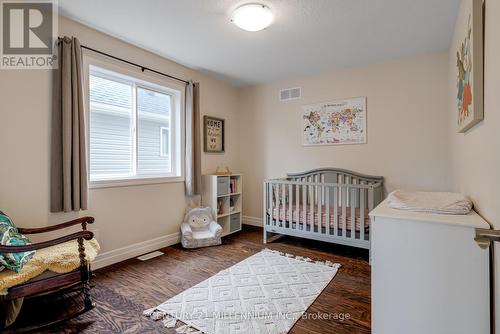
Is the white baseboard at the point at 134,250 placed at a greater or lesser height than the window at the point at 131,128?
lesser

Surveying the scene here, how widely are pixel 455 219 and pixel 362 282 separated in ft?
4.01

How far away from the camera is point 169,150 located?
10.7 feet

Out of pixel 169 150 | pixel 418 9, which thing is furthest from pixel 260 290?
pixel 418 9

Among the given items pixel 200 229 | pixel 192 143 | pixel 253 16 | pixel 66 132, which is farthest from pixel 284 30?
pixel 200 229

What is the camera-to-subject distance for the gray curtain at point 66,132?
6.89 ft

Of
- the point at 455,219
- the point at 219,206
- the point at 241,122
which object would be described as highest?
the point at 241,122

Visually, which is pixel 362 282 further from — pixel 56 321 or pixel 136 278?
pixel 56 321

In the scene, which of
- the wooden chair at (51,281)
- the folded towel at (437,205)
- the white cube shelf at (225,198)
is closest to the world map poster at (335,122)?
the white cube shelf at (225,198)

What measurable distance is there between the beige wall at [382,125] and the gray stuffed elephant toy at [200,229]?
1.11 m

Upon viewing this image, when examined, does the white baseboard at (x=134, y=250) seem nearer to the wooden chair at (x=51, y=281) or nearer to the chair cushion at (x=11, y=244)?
Answer: the wooden chair at (x=51, y=281)

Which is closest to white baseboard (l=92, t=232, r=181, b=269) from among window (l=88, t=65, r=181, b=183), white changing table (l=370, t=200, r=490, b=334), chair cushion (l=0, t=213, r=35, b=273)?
window (l=88, t=65, r=181, b=183)

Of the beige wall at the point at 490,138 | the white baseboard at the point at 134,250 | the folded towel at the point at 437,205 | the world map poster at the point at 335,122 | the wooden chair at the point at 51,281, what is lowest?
the white baseboard at the point at 134,250

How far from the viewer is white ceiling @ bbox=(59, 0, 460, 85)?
202 cm

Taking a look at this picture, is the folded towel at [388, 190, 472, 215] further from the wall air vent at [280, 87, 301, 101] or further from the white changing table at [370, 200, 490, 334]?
the wall air vent at [280, 87, 301, 101]
